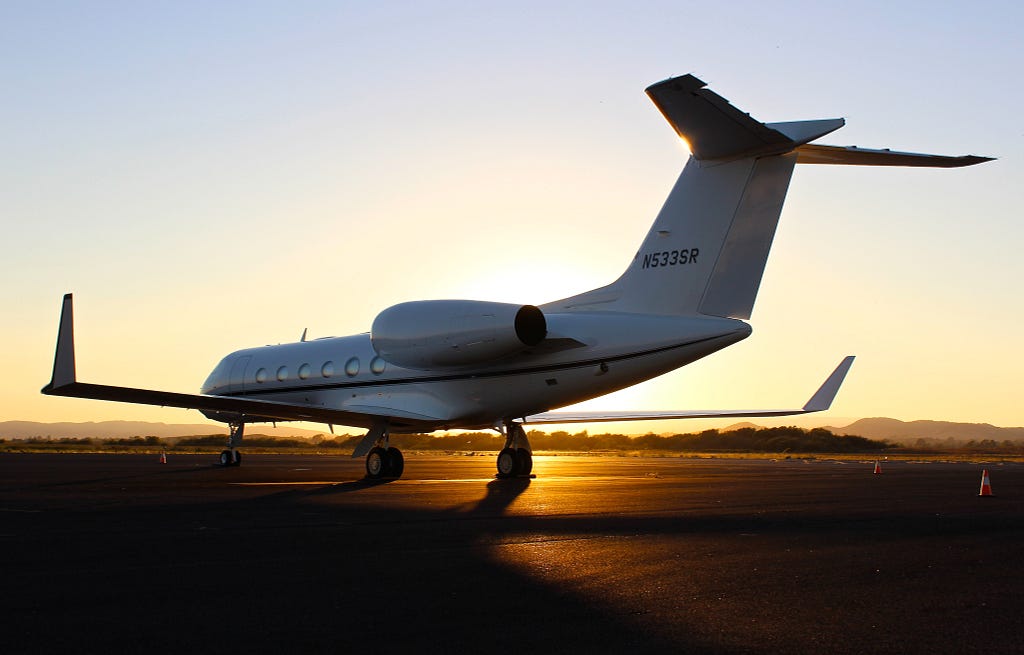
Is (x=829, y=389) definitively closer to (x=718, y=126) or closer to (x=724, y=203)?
(x=724, y=203)

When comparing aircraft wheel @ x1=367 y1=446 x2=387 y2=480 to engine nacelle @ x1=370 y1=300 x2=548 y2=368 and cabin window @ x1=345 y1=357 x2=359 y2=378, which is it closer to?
engine nacelle @ x1=370 y1=300 x2=548 y2=368

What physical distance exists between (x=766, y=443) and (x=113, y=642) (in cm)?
6315

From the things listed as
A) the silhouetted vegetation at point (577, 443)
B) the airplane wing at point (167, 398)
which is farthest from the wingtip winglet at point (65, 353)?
the silhouetted vegetation at point (577, 443)

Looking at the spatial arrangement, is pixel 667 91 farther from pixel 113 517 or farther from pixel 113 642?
pixel 113 642

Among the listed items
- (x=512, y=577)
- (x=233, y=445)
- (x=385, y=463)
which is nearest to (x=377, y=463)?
(x=385, y=463)

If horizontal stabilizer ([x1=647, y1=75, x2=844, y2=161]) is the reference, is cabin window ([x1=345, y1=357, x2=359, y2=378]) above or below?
below

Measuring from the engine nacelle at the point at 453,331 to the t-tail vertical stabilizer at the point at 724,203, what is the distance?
6.49 feet

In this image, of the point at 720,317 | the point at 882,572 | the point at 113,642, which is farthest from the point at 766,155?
the point at 113,642

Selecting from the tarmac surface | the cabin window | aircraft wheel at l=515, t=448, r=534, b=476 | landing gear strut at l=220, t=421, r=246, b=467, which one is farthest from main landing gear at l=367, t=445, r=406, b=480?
landing gear strut at l=220, t=421, r=246, b=467

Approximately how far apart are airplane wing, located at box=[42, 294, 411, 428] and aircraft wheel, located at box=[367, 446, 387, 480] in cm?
56

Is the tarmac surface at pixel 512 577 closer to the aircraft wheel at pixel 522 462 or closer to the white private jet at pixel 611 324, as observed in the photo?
the white private jet at pixel 611 324

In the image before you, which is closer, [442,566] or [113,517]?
[442,566]

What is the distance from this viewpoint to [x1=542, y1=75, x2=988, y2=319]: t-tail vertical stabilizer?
48.8 ft

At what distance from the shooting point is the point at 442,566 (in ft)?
23.4
